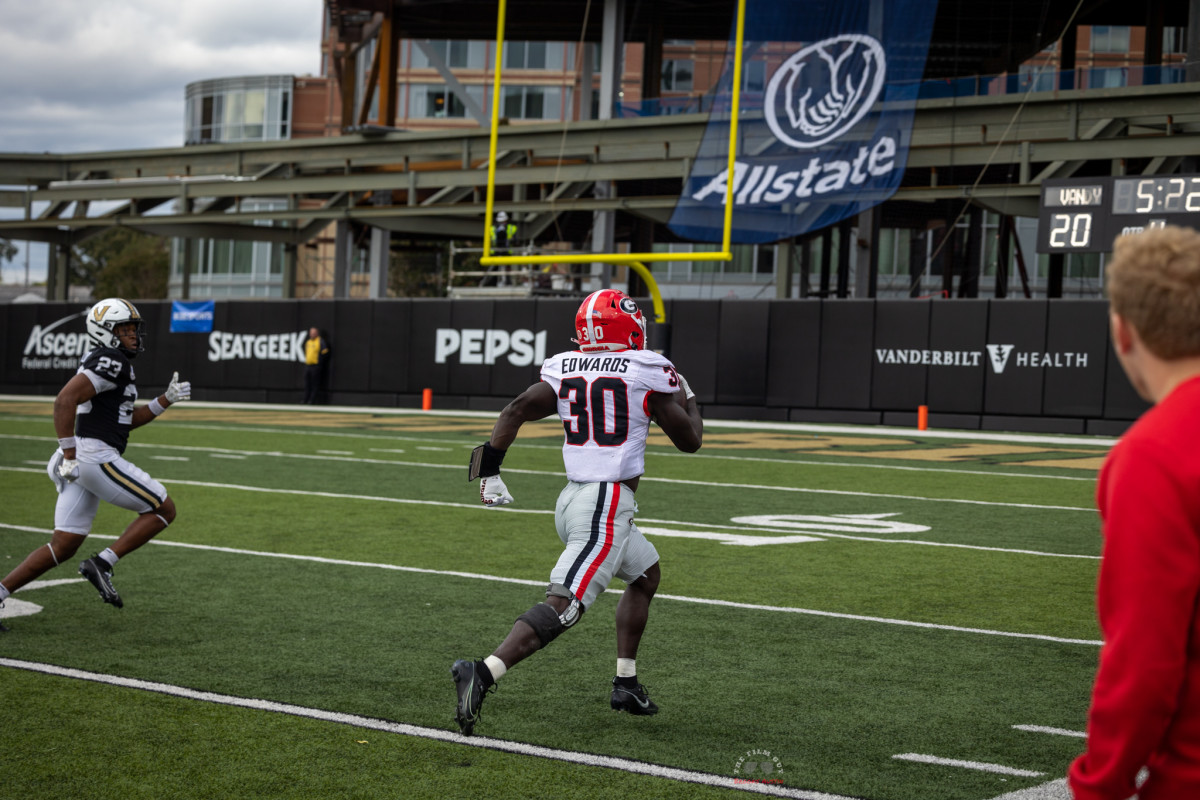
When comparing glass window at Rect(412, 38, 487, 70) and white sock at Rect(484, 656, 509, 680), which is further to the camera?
glass window at Rect(412, 38, 487, 70)

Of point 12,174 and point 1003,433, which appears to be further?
point 12,174

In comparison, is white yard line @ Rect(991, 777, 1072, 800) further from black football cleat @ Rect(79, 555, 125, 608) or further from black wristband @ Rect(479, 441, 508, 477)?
black football cleat @ Rect(79, 555, 125, 608)

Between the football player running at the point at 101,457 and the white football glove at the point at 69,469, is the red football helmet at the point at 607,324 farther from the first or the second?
the white football glove at the point at 69,469

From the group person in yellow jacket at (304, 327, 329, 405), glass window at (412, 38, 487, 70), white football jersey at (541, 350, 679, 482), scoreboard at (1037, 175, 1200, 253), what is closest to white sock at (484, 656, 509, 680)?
white football jersey at (541, 350, 679, 482)

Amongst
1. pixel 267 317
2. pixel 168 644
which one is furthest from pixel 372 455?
pixel 267 317

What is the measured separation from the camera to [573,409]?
218 inches

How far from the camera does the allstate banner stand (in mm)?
23203

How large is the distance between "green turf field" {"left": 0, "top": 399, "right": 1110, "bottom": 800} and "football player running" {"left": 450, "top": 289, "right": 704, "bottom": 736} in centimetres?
52

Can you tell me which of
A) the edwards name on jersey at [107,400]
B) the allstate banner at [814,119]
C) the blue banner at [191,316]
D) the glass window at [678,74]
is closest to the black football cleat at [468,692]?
the edwards name on jersey at [107,400]

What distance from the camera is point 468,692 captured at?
4875 millimetres

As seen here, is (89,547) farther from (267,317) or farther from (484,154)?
(484,154)

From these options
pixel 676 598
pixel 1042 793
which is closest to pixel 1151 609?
pixel 1042 793

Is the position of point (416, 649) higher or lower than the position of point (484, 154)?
lower

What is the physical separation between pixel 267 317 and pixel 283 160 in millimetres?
8152
